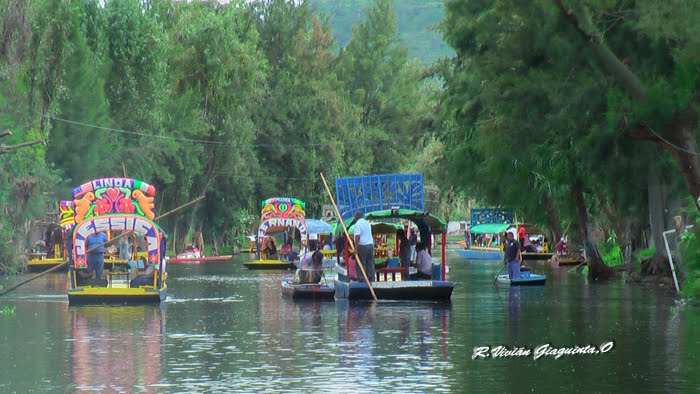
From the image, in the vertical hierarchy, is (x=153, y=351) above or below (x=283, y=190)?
below

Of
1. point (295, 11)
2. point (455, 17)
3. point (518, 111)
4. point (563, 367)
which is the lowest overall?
point (563, 367)

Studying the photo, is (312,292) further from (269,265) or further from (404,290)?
(269,265)

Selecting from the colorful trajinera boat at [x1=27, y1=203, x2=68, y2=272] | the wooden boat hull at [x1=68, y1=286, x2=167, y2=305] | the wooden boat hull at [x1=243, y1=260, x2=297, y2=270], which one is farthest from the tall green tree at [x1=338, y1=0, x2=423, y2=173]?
the wooden boat hull at [x1=68, y1=286, x2=167, y2=305]

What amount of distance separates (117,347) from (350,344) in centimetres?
402

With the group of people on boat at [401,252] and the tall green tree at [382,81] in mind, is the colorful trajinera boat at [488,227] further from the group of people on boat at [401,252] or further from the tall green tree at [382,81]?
the group of people on boat at [401,252]

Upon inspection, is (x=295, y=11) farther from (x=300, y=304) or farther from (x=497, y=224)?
(x=300, y=304)

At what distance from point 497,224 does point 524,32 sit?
201ft

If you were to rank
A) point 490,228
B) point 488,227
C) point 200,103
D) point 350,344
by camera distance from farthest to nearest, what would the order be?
point 488,227 → point 490,228 → point 200,103 → point 350,344

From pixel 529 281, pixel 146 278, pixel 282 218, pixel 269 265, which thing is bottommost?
pixel 529 281

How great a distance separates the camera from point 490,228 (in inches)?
3553

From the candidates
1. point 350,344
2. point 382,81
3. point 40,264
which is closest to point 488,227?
point 382,81

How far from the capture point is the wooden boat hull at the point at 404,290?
110 ft

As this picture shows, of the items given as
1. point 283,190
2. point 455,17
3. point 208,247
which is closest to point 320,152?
point 283,190

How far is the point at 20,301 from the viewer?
36.5 metres
